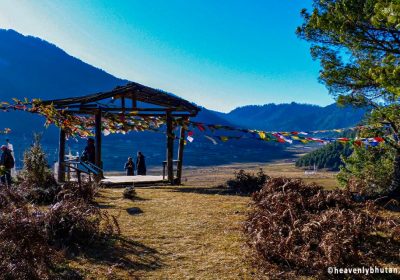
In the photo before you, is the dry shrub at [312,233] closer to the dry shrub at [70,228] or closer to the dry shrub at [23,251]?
the dry shrub at [70,228]

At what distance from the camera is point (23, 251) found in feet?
16.5

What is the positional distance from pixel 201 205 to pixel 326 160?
153225 mm

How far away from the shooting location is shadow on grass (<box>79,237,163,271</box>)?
5876 millimetres

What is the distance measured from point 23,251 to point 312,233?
4.38 meters

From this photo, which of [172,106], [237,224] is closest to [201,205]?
[237,224]

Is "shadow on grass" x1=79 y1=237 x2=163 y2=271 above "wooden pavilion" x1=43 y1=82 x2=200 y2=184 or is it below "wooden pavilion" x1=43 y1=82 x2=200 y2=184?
below

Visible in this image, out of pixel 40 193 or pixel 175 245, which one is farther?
pixel 40 193

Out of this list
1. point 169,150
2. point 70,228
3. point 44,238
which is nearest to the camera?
point 44,238

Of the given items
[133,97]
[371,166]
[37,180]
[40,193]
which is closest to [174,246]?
[40,193]

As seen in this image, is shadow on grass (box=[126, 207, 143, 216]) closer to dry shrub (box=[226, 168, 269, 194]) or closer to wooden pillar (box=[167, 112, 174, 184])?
dry shrub (box=[226, 168, 269, 194])

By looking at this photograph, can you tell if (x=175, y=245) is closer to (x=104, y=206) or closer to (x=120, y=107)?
(x=104, y=206)

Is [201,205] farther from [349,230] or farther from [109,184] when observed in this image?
[109,184]

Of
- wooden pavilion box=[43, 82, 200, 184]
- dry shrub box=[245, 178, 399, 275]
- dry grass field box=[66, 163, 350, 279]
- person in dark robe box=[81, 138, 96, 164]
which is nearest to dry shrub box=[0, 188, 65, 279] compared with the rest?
dry grass field box=[66, 163, 350, 279]

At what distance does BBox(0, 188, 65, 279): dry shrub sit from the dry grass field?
60cm
